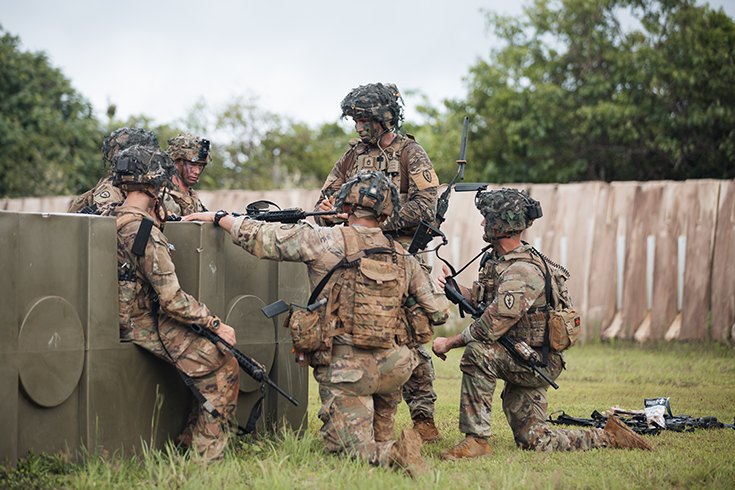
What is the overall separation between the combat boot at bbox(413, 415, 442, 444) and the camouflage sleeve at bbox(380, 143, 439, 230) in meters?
1.50

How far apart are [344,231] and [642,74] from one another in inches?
442

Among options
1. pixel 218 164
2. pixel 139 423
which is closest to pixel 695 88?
pixel 139 423

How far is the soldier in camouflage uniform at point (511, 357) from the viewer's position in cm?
439

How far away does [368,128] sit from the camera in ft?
16.5

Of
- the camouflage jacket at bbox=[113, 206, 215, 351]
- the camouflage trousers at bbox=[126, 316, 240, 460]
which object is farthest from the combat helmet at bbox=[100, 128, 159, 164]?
the camouflage trousers at bbox=[126, 316, 240, 460]

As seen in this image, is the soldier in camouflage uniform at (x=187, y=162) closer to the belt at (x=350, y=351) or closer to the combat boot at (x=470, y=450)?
the belt at (x=350, y=351)

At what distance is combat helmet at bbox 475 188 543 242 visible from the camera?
4570 millimetres

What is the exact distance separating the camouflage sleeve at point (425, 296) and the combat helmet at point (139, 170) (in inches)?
65.1

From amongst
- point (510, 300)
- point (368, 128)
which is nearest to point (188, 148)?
point (368, 128)

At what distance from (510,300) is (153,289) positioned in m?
2.34

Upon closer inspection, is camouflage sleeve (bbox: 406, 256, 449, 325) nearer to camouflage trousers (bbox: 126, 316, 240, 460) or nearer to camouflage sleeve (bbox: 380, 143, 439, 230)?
camouflage sleeve (bbox: 380, 143, 439, 230)

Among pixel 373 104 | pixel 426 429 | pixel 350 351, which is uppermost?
pixel 373 104

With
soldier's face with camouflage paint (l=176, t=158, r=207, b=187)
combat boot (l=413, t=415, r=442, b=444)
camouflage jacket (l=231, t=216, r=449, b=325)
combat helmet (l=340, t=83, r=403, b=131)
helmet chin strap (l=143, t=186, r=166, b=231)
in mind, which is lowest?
combat boot (l=413, t=415, r=442, b=444)

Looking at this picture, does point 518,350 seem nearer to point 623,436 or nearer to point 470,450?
point 470,450
